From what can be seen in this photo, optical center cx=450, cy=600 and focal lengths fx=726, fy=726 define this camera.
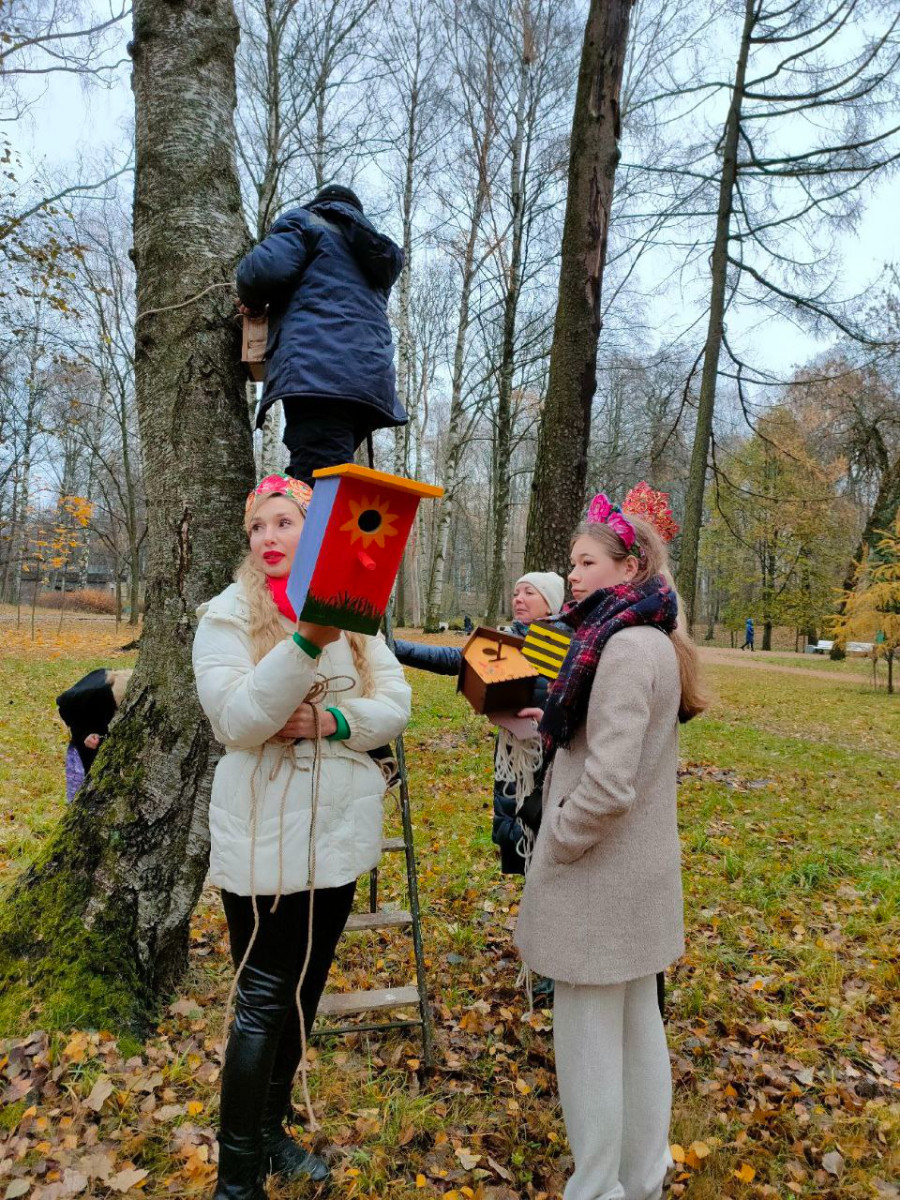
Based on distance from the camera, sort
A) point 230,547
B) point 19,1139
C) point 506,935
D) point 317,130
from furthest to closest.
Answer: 1. point 317,130
2. point 506,935
3. point 230,547
4. point 19,1139

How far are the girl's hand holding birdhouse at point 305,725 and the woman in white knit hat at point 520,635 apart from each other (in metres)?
1.07

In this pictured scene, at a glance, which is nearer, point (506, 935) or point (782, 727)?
point (506, 935)

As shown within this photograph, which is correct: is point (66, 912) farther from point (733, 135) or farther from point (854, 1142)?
point (733, 135)

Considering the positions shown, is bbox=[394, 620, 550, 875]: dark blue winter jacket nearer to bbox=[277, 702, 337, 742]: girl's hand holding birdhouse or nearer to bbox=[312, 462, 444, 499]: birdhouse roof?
bbox=[277, 702, 337, 742]: girl's hand holding birdhouse

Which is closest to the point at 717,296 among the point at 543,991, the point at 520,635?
the point at 520,635

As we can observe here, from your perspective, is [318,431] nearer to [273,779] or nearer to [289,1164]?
[273,779]

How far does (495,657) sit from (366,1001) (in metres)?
1.43

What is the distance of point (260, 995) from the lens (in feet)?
6.45

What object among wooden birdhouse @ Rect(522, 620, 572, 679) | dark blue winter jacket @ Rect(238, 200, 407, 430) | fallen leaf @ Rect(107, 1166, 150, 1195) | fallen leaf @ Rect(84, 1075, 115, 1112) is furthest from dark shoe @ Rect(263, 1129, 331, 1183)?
dark blue winter jacket @ Rect(238, 200, 407, 430)

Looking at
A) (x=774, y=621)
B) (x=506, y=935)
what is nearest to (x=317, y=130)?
(x=506, y=935)

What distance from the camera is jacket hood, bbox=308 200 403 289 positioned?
2.74 m

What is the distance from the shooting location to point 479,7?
12266 millimetres

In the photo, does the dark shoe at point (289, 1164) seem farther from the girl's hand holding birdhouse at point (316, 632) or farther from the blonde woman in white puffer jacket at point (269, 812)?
the girl's hand holding birdhouse at point (316, 632)

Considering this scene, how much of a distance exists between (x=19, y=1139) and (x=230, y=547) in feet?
6.84
